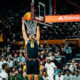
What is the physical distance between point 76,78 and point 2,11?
10277 millimetres

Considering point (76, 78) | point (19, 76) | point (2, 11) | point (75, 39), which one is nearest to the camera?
point (19, 76)

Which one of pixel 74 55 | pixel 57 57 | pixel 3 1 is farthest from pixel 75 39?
pixel 3 1

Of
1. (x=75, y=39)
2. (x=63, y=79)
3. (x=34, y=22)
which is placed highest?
(x=34, y=22)

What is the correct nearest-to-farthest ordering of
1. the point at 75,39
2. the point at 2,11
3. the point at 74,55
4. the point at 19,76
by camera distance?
the point at 19,76
the point at 74,55
the point at 75,39
the point at 2,11

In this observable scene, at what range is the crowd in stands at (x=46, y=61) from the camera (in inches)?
580

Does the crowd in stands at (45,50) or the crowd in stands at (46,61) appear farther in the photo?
the crowd in stands at (45,50)

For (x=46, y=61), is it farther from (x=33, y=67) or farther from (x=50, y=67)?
(x=33, y=67)

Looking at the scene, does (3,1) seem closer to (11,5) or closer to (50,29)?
(11,5)

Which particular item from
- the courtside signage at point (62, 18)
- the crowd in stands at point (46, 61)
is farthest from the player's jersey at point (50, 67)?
the courtside signage at point (62, 18)

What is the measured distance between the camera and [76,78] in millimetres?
14688

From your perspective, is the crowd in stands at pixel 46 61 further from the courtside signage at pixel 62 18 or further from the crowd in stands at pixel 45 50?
the courtside signage at pixel 62 18

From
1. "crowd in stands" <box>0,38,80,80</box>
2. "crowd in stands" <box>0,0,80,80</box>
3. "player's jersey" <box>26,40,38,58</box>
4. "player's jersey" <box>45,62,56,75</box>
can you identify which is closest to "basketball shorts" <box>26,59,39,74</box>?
"player's jersey" <box>26,40,38,58</box>

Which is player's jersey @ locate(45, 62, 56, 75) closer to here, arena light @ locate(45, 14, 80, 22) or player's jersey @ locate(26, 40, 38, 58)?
arena light @ locate(45, 14, 80, 22)

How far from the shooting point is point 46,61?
615 inches
